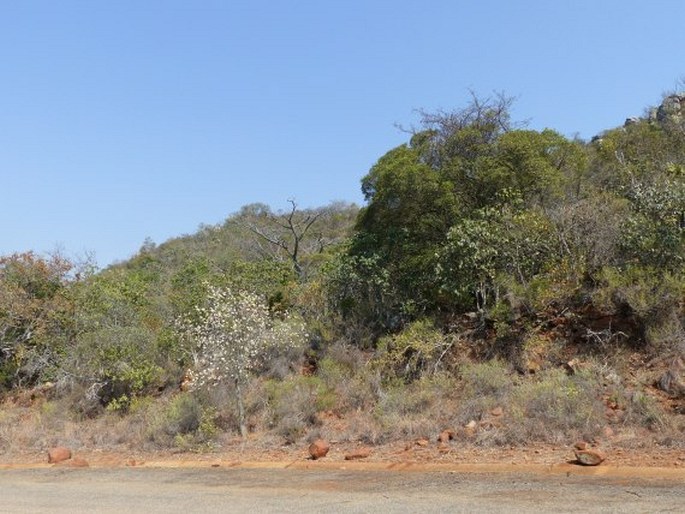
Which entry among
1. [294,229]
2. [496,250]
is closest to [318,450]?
[496,250]

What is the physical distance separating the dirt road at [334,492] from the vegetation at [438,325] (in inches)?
79.3

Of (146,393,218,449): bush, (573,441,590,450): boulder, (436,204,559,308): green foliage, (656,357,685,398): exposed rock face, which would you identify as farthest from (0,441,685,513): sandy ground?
(436,204,559,308): green foliage

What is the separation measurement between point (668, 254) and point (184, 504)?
30.6 feet

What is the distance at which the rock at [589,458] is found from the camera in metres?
8.20

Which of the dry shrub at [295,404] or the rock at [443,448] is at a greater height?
the dry shrub at [295,404]

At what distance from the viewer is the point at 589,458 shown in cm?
823

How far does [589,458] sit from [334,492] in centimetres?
328

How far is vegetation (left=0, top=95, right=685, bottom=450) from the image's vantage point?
Answer: 1130 centimetres

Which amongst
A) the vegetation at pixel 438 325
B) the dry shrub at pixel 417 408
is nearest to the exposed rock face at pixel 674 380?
the vegetation at pixel 438 325

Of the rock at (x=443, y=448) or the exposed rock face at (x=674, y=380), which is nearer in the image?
the rock at (x=443, y=448)

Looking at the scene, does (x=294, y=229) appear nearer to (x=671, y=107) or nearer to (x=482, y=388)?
(x=671, y=107)

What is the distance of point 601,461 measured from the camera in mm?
8242

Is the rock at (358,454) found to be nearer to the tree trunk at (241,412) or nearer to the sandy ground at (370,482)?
the sandy ground at (370,482)

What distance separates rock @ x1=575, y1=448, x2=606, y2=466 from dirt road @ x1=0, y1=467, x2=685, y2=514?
0.39 m
